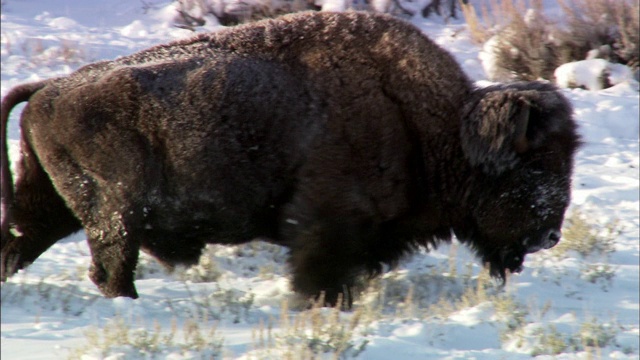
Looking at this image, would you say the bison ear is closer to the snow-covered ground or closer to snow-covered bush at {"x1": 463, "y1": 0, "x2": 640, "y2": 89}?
the snow-covered ground

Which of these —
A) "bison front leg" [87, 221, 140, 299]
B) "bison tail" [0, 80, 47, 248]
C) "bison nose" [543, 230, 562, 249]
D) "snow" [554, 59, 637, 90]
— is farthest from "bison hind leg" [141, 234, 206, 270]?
"snow" [554, 59, 637, 90]

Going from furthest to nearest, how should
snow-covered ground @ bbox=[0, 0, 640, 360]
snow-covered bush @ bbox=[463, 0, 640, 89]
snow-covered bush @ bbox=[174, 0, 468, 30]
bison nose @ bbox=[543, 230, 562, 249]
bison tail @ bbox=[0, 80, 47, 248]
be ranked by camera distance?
snow-covered bush @ bbox=[174, 0, 468, 30]
snow-covered bush @ bbox=[463, 0, 640, 89]
bison nose @ bbox=[543, 230, 562, 249]
bison tail @ bbox=[0, 80, 47, 248]
snow-covered ground @ bbox=[0, 0, 640, 360]

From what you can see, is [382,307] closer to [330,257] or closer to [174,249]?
[330,257]

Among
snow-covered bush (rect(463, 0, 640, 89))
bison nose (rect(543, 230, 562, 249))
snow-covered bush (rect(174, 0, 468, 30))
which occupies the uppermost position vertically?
→ snow-covered bush (rect(174, 0, 468, 30))

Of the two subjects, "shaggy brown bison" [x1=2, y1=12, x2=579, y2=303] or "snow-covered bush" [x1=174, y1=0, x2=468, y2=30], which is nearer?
"shaggy brown bison" [x1=2, y1=12, x2=579, y2=303]

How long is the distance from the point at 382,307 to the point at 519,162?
45.0 inches

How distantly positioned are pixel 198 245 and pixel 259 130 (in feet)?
2.66

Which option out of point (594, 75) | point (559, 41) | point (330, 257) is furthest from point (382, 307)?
point (559, 41)

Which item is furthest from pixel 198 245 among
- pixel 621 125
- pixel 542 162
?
pixel 621 125

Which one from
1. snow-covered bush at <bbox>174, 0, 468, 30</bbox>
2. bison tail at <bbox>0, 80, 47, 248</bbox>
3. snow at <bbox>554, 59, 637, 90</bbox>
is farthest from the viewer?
snow-covered bush at <bbox>174, 0, 468, 30</bbox>

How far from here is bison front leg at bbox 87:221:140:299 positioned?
15.3 ft

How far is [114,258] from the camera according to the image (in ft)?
15.5

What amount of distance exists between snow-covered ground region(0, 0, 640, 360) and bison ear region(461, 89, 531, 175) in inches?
30.0

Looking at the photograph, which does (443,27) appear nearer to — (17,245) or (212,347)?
(17,245)
